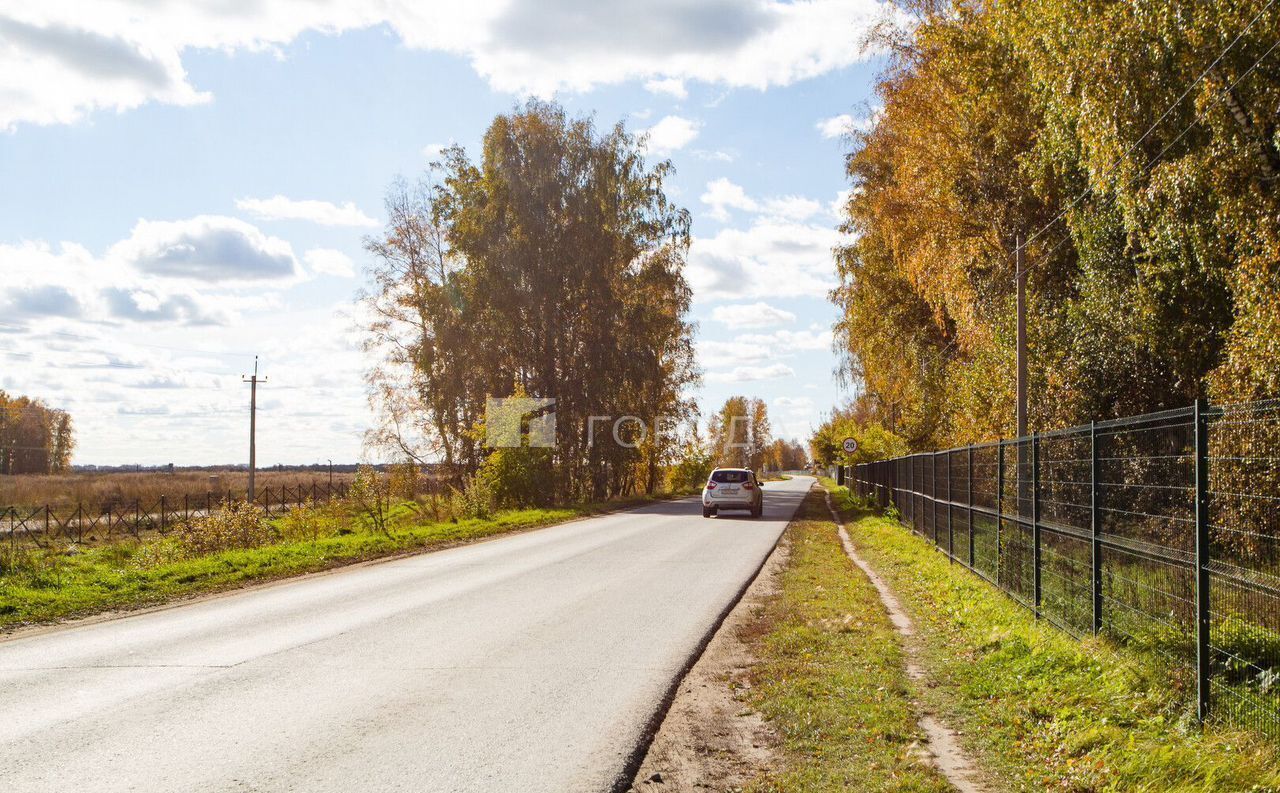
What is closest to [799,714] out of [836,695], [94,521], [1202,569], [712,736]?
[836,695]

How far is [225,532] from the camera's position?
2123 centimetres

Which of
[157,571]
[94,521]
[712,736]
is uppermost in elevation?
[712,736]

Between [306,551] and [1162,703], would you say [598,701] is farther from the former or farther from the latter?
[306,551]

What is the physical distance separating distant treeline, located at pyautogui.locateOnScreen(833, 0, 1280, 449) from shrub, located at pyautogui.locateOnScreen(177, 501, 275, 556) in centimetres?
1697

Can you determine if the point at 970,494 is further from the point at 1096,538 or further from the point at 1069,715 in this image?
the point at 1069,715

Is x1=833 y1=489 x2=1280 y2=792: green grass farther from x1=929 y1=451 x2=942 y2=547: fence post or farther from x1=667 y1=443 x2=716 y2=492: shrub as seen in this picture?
x1=667 y1=443 x2=716 y2=492: shrub

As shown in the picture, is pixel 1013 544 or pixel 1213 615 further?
pixel 1013 544

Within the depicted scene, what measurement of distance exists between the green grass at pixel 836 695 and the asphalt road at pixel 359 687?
0.88m

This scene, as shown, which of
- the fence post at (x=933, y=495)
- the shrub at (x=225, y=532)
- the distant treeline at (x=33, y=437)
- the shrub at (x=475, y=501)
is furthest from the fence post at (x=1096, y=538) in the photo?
the distant treeline at (x=33, y=437)

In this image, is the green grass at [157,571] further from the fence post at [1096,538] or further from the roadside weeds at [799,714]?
the fence post at [1096,538]

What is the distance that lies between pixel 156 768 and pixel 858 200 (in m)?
26.4

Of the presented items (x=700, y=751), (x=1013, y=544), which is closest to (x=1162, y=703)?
(x=700, y=751)

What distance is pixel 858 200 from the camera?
94.0 feet

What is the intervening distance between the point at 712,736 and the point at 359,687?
2930 millimetres
